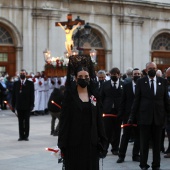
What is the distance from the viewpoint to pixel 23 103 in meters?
14.8

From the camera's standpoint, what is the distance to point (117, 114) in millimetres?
11758

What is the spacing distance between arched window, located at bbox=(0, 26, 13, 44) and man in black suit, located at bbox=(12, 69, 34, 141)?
1629 centimetres

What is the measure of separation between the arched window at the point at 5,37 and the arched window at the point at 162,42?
12.2m

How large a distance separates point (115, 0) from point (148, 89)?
85.8 feet

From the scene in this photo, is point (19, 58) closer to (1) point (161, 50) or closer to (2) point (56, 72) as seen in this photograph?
(2) point (56, 72)

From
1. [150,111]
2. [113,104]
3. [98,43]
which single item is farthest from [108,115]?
[98,43]

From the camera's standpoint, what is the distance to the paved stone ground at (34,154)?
10531mm

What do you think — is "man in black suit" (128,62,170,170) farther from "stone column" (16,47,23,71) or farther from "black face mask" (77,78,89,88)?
Result: "stone column" (16,47,23,71)

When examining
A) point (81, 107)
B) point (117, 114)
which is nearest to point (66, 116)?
point (81, 107)

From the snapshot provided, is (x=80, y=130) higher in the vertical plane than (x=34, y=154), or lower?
higher

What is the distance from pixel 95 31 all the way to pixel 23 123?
2078 cm

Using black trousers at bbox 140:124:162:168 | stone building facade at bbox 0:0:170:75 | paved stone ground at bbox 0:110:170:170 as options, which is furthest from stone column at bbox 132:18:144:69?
black trousers at bbox 140:124:162:168

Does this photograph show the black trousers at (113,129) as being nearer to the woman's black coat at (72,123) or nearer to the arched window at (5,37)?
the woman's black coat at (72,123)

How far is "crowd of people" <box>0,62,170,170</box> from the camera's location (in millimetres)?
7008
